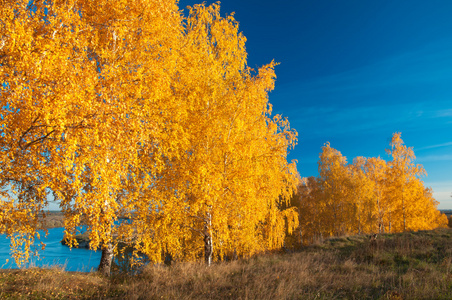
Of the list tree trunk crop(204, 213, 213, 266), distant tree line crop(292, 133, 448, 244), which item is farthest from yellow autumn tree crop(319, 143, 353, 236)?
tree trunk crop(204, 213, 213, 266)

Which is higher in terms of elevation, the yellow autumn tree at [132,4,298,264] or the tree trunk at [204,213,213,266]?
the yellow autumn tree at [132,4,298,264]

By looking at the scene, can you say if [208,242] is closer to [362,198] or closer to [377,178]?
[362,198]

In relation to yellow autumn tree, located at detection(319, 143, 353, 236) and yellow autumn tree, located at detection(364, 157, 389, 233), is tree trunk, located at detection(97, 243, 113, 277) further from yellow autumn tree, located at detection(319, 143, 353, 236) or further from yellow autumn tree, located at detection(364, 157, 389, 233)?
yellow autumn tree, located at detection(364, 157, 389, 233)

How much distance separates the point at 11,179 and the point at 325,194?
27318 mm

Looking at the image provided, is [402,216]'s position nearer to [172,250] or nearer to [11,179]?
[172,250]

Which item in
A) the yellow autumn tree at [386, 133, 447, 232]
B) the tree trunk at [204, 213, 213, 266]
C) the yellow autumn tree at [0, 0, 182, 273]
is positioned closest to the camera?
the yellow autumn tree at [0, 0, 182, 273]

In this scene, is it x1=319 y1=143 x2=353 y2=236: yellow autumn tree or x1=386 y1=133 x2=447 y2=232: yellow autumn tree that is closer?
x1=386 y1=133 x2=447 y2=232: yellow autumn tree

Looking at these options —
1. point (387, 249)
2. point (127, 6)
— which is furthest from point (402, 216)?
point (127, 6)

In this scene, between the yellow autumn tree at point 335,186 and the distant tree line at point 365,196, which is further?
the yellow autumn tree at point 335,186

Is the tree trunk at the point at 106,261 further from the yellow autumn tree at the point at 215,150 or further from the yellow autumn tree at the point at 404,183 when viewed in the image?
the yellow autumn tree at the point at 404,183

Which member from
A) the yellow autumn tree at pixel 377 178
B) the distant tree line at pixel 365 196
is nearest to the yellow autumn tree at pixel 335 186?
the distant tree line at pixel 365 196

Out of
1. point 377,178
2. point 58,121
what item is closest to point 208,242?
point 58,121

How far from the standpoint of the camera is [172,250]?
385 inches

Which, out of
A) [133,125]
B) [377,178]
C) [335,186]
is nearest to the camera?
[133,125]
